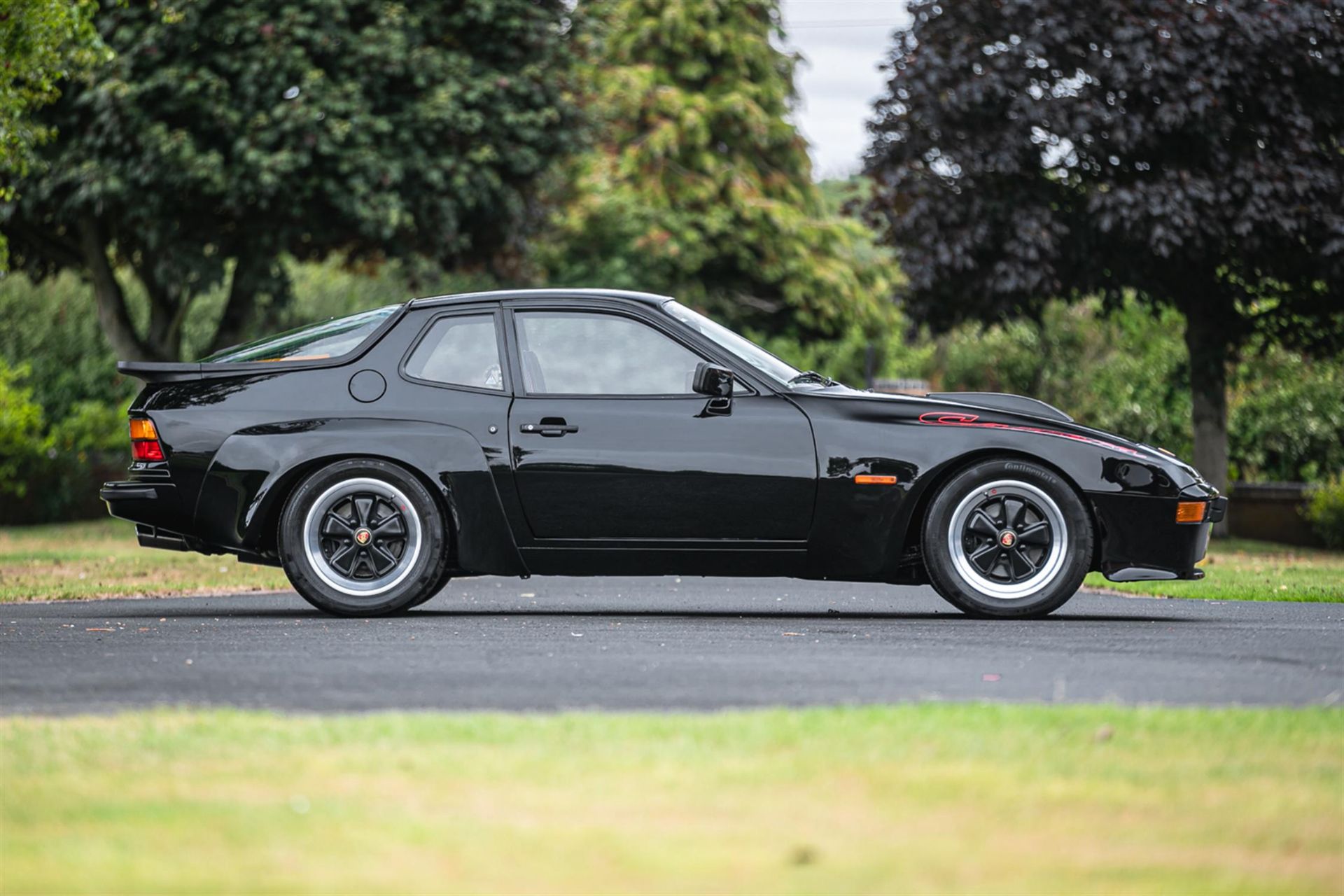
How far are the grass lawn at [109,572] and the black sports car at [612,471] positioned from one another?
263 centimetres

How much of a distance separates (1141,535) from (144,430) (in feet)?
15.0

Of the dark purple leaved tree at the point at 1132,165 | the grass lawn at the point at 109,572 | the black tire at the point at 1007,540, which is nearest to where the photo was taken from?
the black tire at the point at 1007,540

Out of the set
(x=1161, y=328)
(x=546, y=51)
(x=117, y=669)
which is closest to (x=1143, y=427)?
(x=1161, y=328)

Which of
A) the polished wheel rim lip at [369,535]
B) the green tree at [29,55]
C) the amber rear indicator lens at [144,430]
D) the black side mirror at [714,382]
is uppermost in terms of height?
the green tree at [29,55]

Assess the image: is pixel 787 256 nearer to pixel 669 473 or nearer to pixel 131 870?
pixel 669 473

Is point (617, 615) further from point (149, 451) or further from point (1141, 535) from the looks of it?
point (1141, 535)

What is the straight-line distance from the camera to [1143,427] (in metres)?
22.2

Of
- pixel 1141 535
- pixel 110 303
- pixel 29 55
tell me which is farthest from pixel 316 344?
pixel 110 303

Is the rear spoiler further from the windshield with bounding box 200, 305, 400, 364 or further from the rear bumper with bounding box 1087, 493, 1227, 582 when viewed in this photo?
the rear bumper with bounding box 1087, 493, 1227, 582

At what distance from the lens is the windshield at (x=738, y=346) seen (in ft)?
27.1

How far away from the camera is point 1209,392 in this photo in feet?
60.0

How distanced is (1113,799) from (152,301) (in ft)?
66.3

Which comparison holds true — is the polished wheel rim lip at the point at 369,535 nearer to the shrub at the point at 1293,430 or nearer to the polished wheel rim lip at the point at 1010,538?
the polished wheel rim lip at the point at 1010,538

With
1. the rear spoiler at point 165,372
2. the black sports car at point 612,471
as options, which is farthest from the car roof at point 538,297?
the rear spoiler at point 165,372
